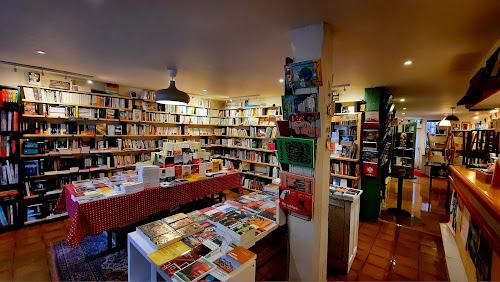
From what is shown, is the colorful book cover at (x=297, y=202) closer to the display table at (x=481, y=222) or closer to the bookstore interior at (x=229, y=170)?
the bookstore interior at (x=229, y=170)

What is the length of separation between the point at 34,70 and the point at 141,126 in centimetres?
193

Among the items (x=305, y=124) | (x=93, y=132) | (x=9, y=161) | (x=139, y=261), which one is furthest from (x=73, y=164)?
(x=305, y=124)

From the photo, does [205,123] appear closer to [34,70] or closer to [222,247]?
Result: [34,70]

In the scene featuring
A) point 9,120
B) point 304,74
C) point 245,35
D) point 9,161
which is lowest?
point 9,161

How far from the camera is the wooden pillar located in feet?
5.74

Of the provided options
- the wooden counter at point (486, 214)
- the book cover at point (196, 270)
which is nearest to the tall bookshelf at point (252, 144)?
the wooden counter at point (486, 214)

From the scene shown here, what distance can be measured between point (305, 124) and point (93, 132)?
168 inches

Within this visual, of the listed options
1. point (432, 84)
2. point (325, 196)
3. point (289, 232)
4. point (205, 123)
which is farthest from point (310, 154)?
point (205, 123)

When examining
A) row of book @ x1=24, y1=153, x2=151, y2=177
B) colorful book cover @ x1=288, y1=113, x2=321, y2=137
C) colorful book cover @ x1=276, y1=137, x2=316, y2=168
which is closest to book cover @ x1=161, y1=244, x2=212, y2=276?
colorful book cover @ x1=276, y1=137, x2=316, y2=168

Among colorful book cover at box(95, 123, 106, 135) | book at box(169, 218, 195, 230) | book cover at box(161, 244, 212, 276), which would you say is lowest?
book cover at box(161, 244, 212, 276)

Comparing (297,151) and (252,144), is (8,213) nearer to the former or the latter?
(297,151)

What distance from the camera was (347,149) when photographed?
4.00 meters

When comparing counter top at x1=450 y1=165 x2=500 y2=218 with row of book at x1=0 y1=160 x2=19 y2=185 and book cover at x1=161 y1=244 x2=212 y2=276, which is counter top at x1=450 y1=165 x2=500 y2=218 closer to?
book cover at x1=161 y1=244 x2=212 y2=276

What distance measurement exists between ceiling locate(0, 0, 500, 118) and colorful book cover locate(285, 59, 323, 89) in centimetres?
33
